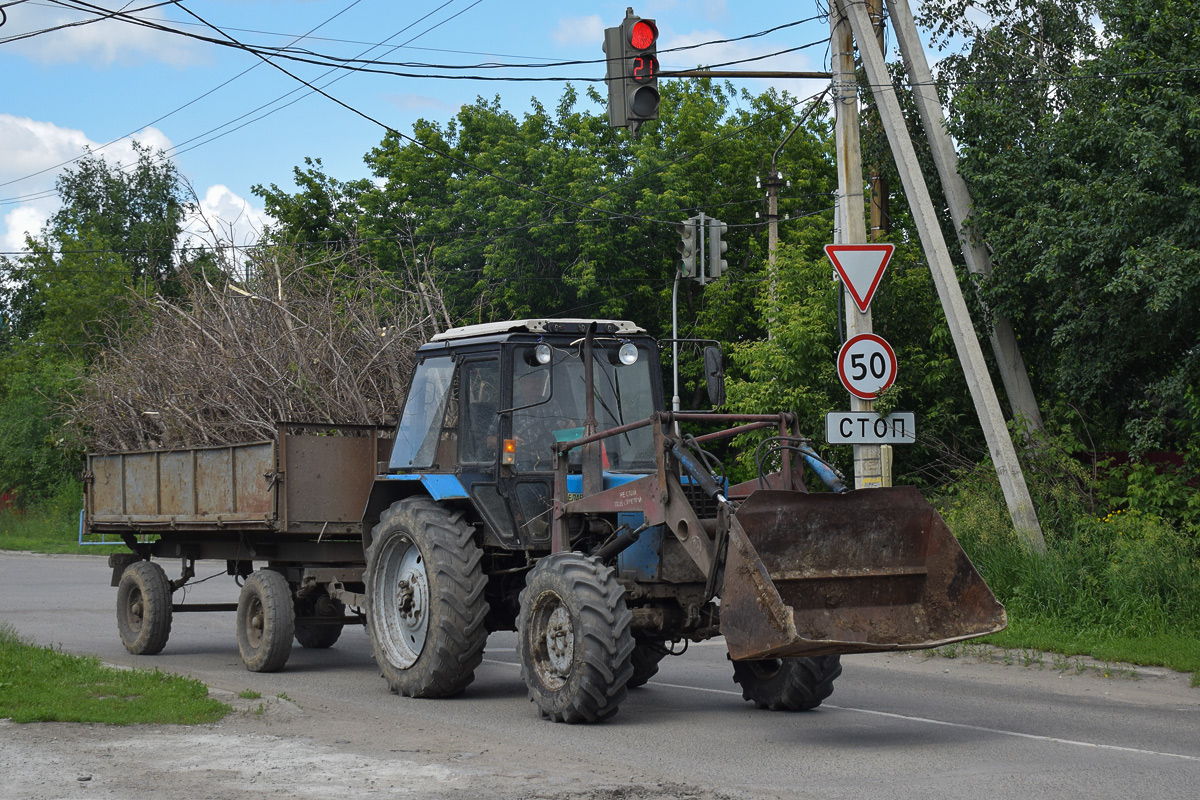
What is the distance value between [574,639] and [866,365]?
4.69 metres

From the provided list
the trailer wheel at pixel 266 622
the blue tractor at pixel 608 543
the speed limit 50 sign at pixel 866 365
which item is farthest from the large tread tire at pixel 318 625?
the speed limit 50 sign at pixel 866 365

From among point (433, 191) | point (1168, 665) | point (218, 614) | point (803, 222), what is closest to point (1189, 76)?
point (1168, 665)

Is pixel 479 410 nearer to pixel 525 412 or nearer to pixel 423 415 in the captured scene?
pixel 525 412

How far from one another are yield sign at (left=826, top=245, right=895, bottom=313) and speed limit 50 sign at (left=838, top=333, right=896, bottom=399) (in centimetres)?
53

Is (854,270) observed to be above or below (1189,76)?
below

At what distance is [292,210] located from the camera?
36844 millimetres

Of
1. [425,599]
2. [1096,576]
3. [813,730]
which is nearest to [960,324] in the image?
[1096,576]

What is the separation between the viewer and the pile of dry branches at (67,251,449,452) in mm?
14047

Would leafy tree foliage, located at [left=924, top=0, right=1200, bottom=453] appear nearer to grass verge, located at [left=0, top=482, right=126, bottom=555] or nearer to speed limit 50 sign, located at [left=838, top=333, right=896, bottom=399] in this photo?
speed limit 50 sign, located at [left=838, top=333, right=896, bottom=399]

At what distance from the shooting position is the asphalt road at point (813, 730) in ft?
23.0

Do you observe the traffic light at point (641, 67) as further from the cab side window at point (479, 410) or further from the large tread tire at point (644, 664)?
the large tread tire at point (644, 664)

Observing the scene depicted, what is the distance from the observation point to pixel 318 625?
13.2 meters

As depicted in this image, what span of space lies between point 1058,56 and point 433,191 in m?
20.5

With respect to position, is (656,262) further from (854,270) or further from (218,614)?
(854,270)
